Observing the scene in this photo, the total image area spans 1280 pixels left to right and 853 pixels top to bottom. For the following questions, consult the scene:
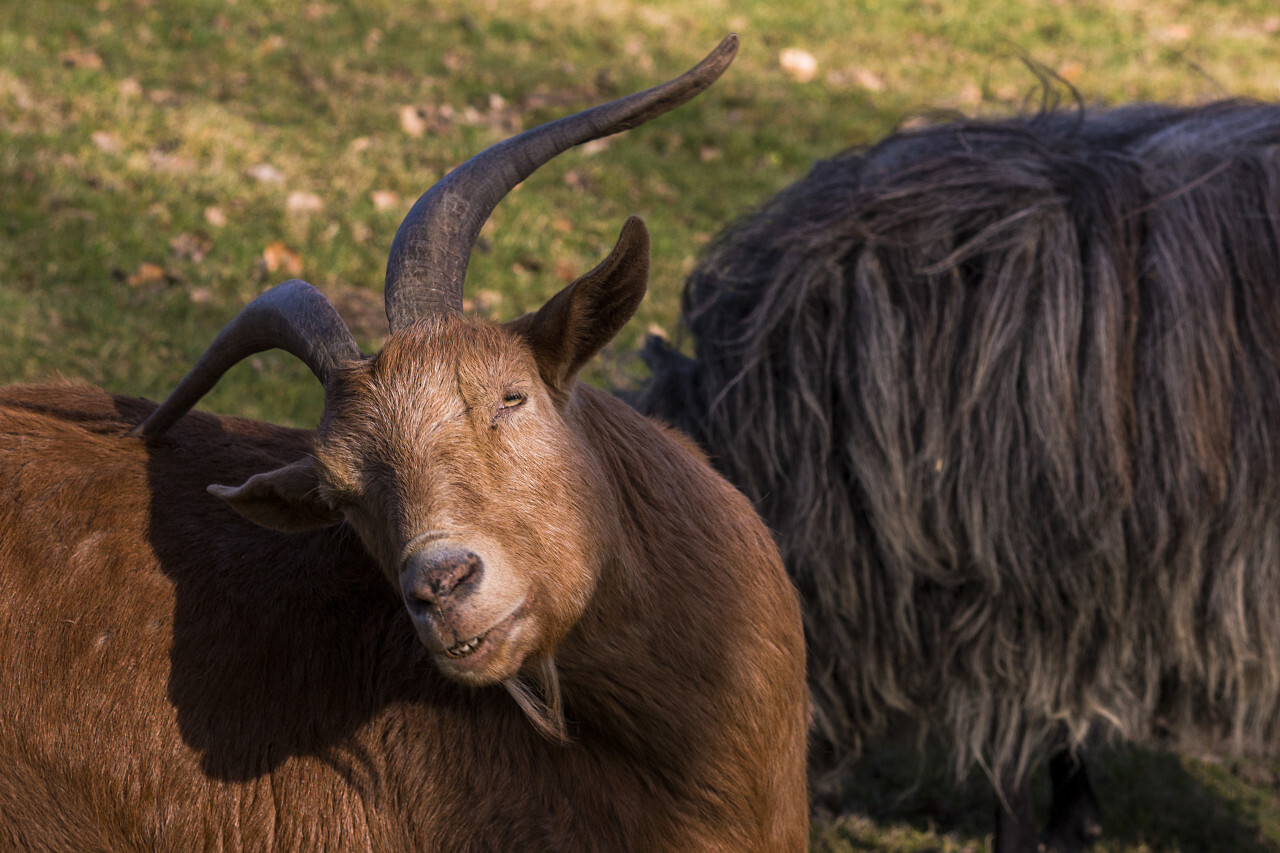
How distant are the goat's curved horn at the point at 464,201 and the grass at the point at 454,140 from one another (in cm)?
266

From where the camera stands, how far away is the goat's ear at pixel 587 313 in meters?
2.50

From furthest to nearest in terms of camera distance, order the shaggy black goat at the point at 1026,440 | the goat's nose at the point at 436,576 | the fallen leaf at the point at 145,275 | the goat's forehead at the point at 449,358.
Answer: the fallen leaf at the point at 145,275
the shaggy black goat at the point at 1026,440
the goat's forehead at the point at 449,358
the goat's nose at the point at 436,576

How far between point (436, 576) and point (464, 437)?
325mm

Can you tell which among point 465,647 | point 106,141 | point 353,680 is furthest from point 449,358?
point 106,141

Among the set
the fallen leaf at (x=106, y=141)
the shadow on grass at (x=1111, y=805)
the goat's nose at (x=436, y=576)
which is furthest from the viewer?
the fallen leaf at (x=106, y=141)

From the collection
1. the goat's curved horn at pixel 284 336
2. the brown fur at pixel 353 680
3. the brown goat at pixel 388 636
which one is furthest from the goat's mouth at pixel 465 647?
the goat's curved horn at pixel 284 336

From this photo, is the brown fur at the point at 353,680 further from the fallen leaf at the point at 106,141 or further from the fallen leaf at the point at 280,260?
the fallen leaf at the point at 106,141

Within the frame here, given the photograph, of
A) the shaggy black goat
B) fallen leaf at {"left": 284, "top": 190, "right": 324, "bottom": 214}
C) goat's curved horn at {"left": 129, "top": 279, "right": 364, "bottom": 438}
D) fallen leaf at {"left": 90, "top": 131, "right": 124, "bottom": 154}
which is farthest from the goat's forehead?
fallen leaf at {"left": 90, "top": 131, "right": 124, "bottom": 154}

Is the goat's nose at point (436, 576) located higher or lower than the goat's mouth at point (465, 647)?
higher

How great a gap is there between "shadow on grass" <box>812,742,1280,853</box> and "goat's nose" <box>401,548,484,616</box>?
3110 mm

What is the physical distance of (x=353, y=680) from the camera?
9.66 ft

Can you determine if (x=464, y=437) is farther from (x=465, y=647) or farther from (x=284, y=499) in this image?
(x=284, y=499)

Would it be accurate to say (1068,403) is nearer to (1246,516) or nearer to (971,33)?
(1246,516)

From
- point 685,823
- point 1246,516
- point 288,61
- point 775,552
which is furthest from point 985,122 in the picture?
point 288,61
